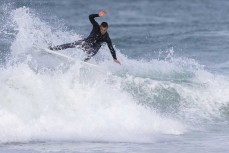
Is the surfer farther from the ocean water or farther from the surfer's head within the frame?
the ocean water

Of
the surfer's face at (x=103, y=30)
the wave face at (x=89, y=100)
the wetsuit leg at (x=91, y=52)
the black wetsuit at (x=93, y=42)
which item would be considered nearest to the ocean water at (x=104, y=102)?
the wave face at (x=89, y=100)

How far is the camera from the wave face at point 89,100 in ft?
50.2

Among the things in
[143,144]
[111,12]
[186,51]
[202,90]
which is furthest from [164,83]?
[111,12]

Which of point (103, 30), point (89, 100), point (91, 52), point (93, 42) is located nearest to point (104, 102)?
point (89, 100)

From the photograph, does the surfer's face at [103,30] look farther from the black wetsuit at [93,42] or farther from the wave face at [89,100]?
the wave face at [89,100]

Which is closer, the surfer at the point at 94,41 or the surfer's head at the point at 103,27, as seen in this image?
the surfer's head at the point at 103,27

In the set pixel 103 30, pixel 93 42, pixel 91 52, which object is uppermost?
pixel 103 30

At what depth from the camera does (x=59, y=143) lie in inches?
569

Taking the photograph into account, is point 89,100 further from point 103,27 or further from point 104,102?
point 103,27

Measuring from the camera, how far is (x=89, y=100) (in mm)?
16766

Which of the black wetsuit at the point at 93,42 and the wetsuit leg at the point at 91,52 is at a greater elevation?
the black wetsuit at the point at 93,42

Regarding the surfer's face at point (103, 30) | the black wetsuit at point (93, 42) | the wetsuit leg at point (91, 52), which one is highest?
the surfer's face at point (103, 30)

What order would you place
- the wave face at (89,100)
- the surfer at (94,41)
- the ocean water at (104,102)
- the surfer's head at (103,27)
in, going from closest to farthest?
the ocean water at (104,102) → the wave face at (89,100) → the surfer's head at (103,27) → the surfer at (94,41)

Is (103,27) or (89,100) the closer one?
(103,27)
